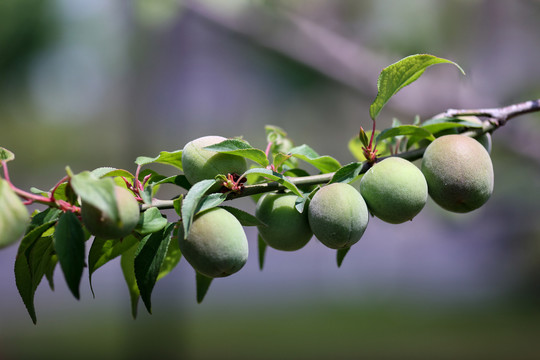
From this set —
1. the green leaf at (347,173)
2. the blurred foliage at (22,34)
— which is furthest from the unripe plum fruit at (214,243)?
the blurred foliage at (22,34)

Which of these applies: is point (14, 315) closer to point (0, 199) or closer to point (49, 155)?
point (49, 155)

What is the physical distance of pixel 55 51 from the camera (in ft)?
21.2

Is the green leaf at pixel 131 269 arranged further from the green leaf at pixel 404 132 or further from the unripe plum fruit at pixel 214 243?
the green leaf at pixel 404 132

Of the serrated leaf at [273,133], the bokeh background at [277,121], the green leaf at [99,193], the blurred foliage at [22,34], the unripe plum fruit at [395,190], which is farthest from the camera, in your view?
the blurred foliage at [22,34]

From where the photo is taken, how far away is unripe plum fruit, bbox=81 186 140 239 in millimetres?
353

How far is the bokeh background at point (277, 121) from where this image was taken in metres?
2.42

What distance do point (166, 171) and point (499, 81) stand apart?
191 inches

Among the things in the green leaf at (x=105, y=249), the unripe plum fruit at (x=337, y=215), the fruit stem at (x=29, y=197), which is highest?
the unripe plum fruit at (x=337, y=215)

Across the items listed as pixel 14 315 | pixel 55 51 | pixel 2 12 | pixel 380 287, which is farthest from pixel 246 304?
pixel 2 12

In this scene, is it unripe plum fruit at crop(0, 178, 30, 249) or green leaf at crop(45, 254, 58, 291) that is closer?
unripe plum fruit at crop(0, 178, 30, 249)

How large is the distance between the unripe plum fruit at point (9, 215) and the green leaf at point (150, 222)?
0.08 metres

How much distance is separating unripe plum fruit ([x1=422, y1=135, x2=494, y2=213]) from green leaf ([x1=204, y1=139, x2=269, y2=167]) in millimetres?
159

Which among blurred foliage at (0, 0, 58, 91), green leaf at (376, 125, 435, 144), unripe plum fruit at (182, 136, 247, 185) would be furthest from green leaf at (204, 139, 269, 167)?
blurred foliage at (0, 0, 58, 91)

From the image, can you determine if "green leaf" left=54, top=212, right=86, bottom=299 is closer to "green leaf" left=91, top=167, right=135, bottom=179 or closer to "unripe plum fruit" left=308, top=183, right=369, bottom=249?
"green leaf" left=91, top=167, right=135, bottom=179
